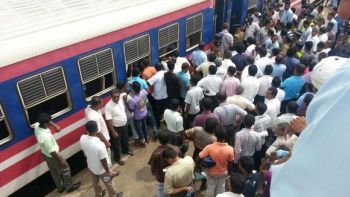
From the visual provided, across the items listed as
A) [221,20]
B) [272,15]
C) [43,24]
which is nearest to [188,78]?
[43,24]

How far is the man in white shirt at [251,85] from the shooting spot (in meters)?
5.81

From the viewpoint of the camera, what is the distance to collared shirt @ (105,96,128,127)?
17.6ft

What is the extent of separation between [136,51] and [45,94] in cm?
217

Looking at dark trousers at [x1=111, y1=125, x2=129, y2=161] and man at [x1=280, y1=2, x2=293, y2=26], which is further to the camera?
man at [x1=280, y1=2, x2=293, y2=26]

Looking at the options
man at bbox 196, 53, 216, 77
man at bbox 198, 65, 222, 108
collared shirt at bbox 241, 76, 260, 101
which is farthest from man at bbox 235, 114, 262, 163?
man at bbox 196, 53, 216, 77

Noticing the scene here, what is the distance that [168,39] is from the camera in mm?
7098

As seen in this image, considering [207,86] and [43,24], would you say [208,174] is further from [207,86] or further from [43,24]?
[43,24]

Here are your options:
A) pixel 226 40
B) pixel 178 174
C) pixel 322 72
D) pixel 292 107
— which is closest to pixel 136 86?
pixel 178 174

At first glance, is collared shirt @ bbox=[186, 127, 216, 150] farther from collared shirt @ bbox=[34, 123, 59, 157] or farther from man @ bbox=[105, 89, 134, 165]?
collared shirt @ bbox=[34, 123, 59, 157]

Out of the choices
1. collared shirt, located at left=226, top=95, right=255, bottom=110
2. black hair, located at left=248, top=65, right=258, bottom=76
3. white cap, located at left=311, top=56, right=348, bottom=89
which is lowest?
collared shirt, located at left=226, top=95, right=255, bottom=110

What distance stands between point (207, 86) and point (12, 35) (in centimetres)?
339

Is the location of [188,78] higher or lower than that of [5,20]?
lower

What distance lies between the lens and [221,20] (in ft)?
32.3

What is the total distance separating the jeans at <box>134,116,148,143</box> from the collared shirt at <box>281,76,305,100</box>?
2.84 m
